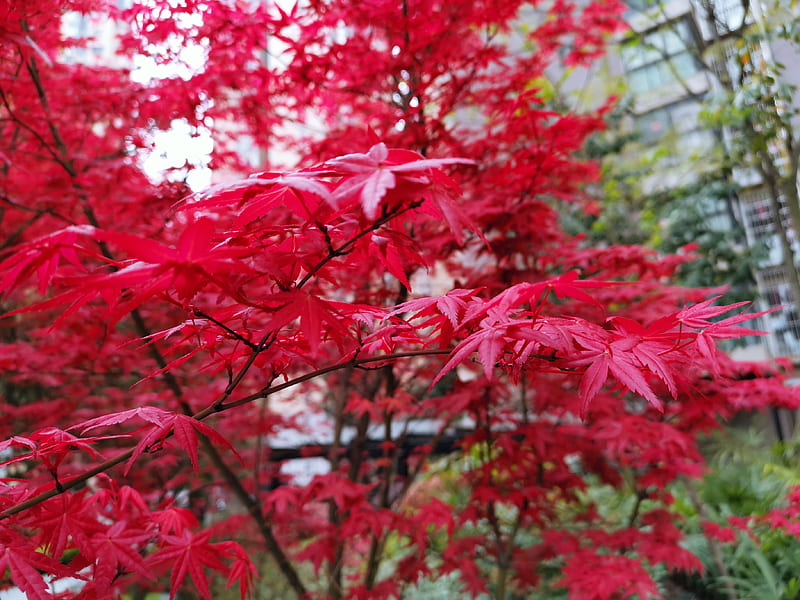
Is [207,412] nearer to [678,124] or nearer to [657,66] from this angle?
[678,124]

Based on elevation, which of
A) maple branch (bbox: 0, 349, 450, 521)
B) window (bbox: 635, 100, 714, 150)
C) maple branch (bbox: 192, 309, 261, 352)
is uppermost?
window (bbox: 635, 100, 714, 150)

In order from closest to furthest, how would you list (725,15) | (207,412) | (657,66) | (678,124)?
(207,412) → (725,15) → (678,124) → (657,66)

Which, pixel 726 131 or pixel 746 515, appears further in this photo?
pixel 726 131

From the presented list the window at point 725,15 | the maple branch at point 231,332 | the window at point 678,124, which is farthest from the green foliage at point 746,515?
the window at point 678,124

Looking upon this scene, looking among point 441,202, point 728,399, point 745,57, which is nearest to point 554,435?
point 728,399

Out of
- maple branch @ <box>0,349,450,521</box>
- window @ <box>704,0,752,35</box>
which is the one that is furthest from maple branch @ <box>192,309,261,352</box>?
window @ <box>704,0,752,35</box>

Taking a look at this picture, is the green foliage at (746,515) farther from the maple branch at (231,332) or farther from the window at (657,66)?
the window at (657,66)

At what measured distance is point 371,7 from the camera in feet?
9.53

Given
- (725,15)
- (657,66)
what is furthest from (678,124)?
(725,15)

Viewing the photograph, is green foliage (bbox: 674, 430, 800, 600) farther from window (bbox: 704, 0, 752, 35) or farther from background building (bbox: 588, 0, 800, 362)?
window (bbox: 704, 0, 752, 35)

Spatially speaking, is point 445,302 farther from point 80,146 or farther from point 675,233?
point 675,233

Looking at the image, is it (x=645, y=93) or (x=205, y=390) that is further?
(x=645, y=93)

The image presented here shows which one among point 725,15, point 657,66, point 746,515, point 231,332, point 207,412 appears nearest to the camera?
point 231,332

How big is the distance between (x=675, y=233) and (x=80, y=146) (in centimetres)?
755
